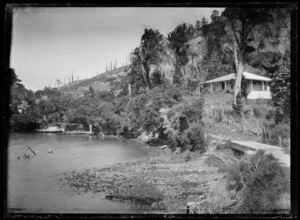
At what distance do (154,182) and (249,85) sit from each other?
281cm

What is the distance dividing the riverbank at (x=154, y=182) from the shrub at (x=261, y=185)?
1.99 ft

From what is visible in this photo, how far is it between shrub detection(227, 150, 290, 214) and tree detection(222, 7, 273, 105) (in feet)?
4.86

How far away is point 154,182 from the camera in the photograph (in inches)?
252

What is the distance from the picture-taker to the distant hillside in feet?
21.9

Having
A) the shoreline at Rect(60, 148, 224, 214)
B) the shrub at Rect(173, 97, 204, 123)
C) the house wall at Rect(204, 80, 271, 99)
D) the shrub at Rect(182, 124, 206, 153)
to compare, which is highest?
the house wall at Rect(204, 80, 271, 99)

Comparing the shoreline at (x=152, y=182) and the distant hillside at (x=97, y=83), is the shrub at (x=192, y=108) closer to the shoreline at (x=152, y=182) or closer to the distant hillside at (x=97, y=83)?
the shoreline at (x=152, y=182)

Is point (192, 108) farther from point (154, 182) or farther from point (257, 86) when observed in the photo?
point (154, 182)

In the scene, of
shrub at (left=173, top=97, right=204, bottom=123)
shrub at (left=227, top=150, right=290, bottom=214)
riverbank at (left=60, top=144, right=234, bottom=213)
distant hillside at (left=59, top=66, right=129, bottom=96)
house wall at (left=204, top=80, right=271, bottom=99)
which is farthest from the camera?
shrub at (left=173, top=97, right=204, bottom=123)

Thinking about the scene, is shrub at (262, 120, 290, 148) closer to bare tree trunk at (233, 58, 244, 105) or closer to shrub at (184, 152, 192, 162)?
bare tree trunk at (233, 58, 244, 105)

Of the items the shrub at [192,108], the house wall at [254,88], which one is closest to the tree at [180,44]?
the shrub at [192,108]

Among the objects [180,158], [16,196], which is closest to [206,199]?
[180,158]

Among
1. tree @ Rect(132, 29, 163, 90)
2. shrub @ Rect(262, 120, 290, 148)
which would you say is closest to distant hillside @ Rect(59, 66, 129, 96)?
tree @ Rect(132, 29, 163, 90)
